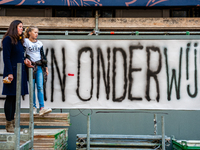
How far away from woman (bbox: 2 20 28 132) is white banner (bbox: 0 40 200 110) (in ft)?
3.06

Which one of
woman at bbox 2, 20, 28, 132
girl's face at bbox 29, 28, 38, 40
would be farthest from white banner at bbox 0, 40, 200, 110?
woman at bbox 2, 20, 28, 132

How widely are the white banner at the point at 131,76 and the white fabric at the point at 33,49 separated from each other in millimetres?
585

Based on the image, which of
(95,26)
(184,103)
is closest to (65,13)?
→ (95,26)

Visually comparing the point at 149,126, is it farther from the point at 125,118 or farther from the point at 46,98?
the point at 46,98

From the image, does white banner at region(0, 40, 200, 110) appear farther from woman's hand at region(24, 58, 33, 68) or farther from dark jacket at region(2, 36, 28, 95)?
dark jacket at region(2, 36, 28, 95)

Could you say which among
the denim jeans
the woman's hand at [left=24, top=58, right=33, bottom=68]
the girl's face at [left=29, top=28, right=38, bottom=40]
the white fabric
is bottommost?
the denim jeans

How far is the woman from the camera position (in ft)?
11.1

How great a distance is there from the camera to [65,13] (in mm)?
11898

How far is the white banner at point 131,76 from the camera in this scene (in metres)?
4.21

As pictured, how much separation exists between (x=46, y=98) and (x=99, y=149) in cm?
144

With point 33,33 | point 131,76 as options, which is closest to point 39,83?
point 33,33

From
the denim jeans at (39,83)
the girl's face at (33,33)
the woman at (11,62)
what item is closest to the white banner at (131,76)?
the denim jeans at (39,83)

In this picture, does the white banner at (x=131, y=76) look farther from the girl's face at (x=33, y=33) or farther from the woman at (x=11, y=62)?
the woman at (x=11, y=62)

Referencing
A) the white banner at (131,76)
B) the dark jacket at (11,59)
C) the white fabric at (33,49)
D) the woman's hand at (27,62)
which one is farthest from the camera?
the white banner at (131,76)
